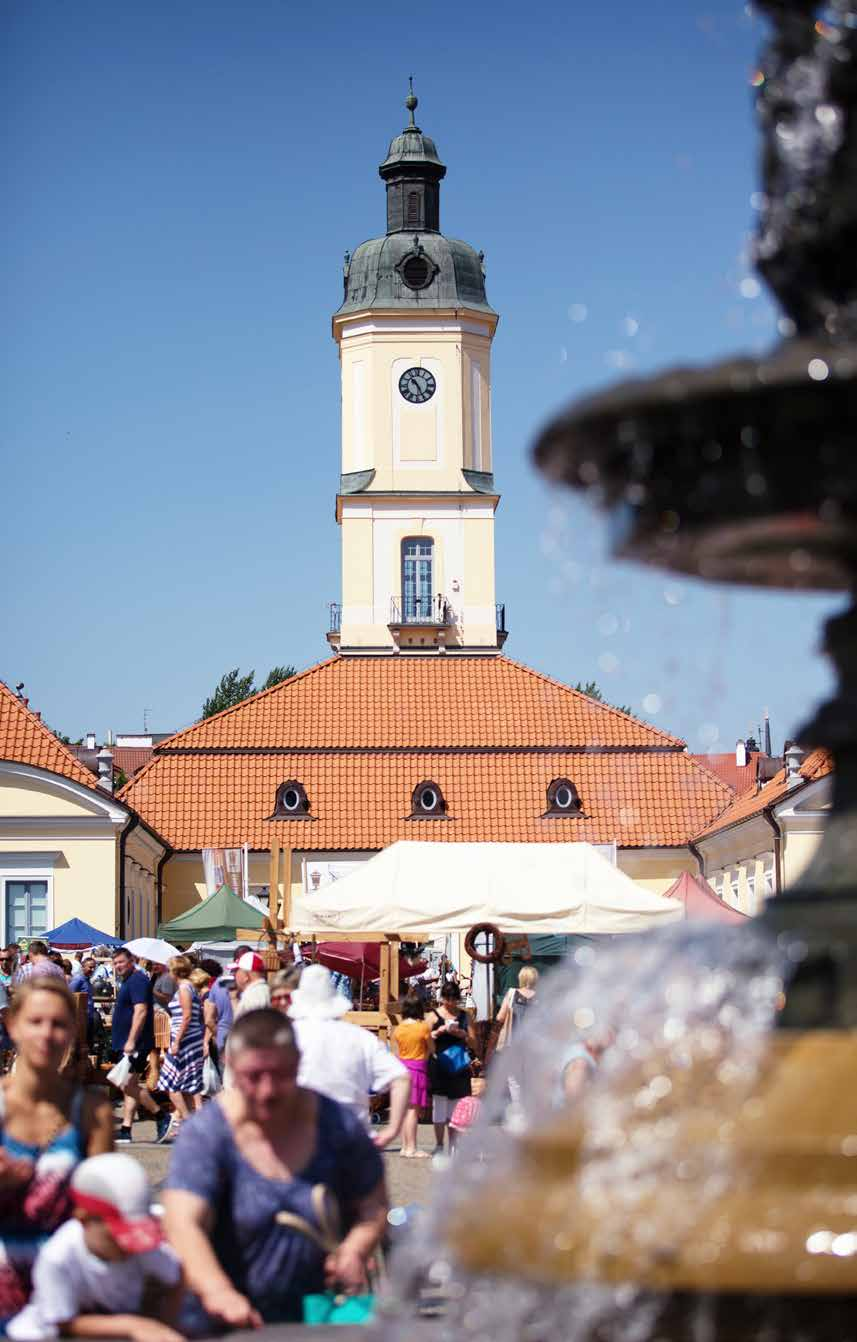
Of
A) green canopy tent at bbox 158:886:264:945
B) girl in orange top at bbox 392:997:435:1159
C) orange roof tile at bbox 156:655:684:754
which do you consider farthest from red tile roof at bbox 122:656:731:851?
girl in orange top at bbox 392:997:435:1159

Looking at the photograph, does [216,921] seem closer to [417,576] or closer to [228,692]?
[417,576]

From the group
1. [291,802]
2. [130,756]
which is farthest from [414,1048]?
[130,756]

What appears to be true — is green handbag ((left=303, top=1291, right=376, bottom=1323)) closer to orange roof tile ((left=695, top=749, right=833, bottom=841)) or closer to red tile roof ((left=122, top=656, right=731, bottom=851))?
orange roof tile ((left=695, top=749, right=833, bottom=841))

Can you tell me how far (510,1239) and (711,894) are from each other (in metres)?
22.5

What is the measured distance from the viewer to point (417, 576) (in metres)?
64.8

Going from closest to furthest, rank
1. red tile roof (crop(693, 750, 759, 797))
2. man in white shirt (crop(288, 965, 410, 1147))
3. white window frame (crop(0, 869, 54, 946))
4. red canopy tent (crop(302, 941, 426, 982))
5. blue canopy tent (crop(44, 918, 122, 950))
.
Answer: man in white shirt (crop(288, 965, 410, 1147)), red canopy tent (crop(302, 941, 426, 982)), blue canopy tent (crop(44, 918, 122, 950)), white window frame (crop(0, 869, 54, 946)), red tile roof (crop(693, 750, 759, 797))

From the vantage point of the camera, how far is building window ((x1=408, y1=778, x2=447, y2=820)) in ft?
179

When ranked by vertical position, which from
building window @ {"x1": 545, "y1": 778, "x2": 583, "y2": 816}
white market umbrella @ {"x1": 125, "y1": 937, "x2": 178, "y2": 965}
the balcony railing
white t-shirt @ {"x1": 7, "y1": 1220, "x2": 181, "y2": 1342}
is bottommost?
white t-shirt @ {"x1": 7, "y1": 1220, "x2": 181, "y2": 1342}

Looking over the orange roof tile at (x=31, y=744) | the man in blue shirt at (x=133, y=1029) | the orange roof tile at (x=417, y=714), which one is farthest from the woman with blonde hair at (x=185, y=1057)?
the orange roof tile at (x=417, y=714)

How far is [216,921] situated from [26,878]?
21.4 metres

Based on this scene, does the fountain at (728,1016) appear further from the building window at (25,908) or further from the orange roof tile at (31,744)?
the building window at (25,908)

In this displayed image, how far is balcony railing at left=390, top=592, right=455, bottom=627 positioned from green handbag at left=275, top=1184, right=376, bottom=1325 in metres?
57.7

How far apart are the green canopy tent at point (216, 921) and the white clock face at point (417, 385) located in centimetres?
3800

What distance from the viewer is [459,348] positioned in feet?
218
